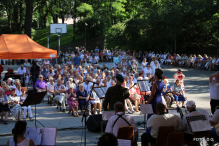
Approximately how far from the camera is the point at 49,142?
203 inches

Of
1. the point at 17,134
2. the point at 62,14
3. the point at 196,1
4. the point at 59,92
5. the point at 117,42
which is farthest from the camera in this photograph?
the point at 62,14

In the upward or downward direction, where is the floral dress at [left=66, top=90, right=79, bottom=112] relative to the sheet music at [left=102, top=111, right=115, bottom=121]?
downward

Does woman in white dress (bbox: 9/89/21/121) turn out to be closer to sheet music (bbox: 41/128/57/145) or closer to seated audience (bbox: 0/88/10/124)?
seated audience (bbox: 0/88/10/124)

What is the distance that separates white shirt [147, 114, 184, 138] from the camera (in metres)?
5.23

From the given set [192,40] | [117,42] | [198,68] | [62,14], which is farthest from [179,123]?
[62,14]

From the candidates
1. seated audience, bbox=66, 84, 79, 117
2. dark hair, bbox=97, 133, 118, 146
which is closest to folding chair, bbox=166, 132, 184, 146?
dark hair, bbox=97, 133, 118, 146

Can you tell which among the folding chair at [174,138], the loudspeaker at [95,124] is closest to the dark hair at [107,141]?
the folding chair at [174,138]

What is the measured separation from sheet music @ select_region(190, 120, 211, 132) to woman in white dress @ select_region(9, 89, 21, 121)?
6.35 m

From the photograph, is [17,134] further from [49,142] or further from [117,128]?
[117,128]

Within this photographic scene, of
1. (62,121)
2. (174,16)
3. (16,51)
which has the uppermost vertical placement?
(174,16)

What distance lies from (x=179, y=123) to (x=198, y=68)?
933 inches

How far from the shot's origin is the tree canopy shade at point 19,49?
8672mm

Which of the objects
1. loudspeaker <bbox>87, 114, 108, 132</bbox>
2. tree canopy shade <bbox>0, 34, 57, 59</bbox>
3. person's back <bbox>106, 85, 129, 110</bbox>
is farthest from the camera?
tree canopy shade <bbox>0, 34, 57, 59</bbox>

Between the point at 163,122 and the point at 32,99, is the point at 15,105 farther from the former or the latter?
the point at 163,122
